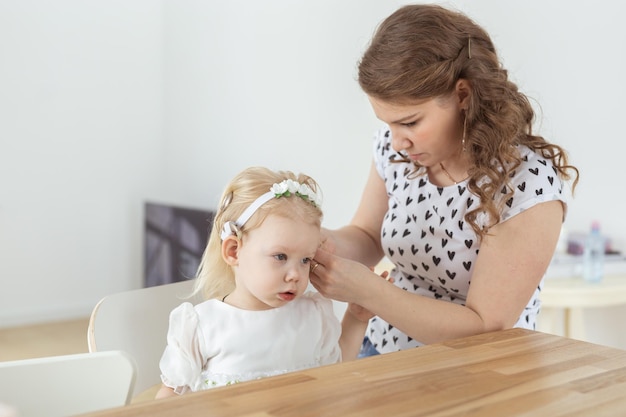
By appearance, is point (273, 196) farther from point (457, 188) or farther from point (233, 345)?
point (457, 188)

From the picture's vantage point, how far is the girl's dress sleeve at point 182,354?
1524 mm

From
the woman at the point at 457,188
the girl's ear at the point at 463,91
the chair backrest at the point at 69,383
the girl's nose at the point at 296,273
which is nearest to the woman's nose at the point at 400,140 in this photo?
the woman at the point at 457,188

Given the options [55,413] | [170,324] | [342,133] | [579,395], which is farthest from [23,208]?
[579,395]

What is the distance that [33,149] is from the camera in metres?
5.07

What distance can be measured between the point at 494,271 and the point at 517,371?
0.43 m

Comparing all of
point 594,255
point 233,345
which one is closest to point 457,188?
point 233,345

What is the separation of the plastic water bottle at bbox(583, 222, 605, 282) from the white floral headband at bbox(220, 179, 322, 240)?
1.64 meters

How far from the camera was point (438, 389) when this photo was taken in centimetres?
113

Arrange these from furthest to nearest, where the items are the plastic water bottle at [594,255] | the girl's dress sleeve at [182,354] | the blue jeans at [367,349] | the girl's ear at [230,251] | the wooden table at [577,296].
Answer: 1. the plastic water bottle at [594,255]
2. the wooden table at [577,296]
3. the blue jeans at [367,349]
4. the girl's ear at [230,251]
5. the girl's dress sleeve at [182,354]

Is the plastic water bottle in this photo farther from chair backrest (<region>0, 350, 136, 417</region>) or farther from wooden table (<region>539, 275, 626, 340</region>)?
chair backrest (<region>0, 350, 136, 417</region>)

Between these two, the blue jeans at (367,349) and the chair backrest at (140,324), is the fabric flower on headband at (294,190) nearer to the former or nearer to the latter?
the chair backrest at (140,324)

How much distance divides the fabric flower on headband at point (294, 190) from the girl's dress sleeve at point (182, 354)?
0.28 m

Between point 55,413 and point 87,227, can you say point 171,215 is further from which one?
point 55,413

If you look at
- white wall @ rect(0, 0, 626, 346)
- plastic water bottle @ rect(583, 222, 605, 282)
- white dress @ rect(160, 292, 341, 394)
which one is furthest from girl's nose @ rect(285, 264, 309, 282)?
white wall @ rect(0, 0, 626, 346)
